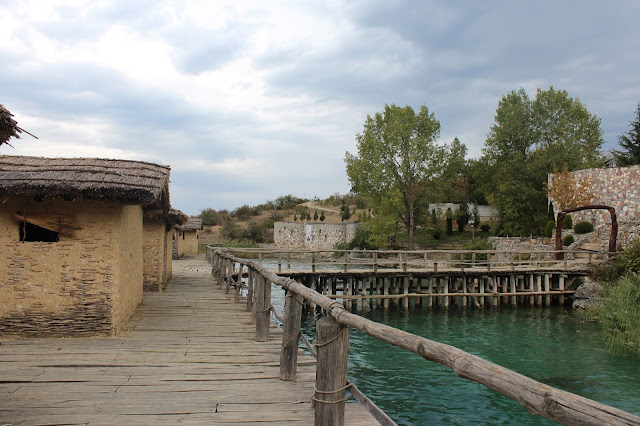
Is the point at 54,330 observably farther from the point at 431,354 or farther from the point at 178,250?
the point at 178,250

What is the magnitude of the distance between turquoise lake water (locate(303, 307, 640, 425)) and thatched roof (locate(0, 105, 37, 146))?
764 cm

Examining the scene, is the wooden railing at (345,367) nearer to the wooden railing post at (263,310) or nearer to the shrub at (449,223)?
the wooden railing post at (263,310)

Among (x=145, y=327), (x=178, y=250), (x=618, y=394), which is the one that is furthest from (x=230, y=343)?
(x=178, y=250)

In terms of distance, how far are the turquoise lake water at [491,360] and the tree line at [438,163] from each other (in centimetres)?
2198

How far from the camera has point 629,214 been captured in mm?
30781

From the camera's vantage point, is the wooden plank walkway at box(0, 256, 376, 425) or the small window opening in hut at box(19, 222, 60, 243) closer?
the wooden plank walkway at box(0, 256, 376, 425)

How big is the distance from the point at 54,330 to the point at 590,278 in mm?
23669

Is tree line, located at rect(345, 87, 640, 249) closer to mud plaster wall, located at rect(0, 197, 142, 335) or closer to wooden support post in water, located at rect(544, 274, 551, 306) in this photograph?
wooden support post in water, located at rect(544, 274, 551, 306)

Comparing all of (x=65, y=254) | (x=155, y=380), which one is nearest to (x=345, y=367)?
(x=155, y=380)

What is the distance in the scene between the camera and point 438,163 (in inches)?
1661

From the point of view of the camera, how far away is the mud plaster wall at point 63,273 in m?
7.88

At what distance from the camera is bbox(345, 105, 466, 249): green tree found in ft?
137

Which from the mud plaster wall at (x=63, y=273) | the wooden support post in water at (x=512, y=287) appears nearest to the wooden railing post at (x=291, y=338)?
the mud plaster wall at (x=63, y=273)

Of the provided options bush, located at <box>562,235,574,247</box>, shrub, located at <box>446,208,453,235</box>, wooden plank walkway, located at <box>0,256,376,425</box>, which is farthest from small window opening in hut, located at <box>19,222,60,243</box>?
shrub, located at <box>446,208,453,235</box>
